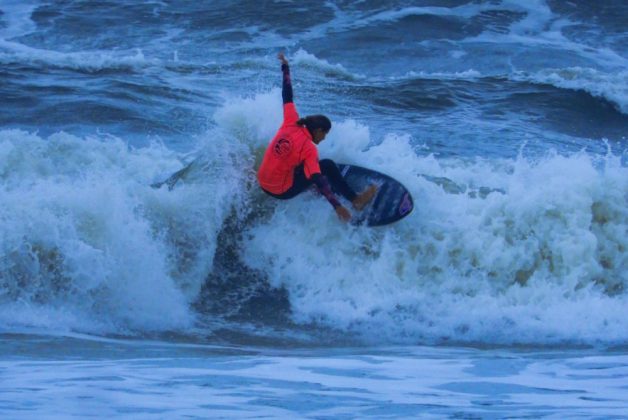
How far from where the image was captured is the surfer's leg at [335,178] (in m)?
7.72

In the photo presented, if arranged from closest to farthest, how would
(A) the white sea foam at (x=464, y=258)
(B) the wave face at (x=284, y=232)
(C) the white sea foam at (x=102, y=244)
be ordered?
(C) the white sea foam at (x=102, y=244) < (B) the wave face at (x=284, y=232) < (A) the white sea foam at (x=464, y=258)

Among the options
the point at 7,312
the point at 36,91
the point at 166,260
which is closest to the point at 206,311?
the point at 166,260

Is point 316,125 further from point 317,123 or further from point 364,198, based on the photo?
point 364,198

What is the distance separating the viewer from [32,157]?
8852 millimetres

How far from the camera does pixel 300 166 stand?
755cm

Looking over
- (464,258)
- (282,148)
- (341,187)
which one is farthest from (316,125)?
(464,258)

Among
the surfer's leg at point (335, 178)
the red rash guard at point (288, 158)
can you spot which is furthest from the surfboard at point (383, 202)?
the red rash guard at point (288, 158)

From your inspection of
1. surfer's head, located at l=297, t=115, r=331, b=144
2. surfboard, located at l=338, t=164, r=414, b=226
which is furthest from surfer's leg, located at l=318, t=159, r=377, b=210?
surfer's head, located at l=297, t=115, r=331, b=144

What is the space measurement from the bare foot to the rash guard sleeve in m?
0.30

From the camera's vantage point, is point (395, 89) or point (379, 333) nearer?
point (379, 333)

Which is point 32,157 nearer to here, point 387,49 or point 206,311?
point 206,311

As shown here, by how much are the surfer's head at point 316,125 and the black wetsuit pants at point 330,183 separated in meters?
0.29

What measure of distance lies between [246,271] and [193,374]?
2.88m

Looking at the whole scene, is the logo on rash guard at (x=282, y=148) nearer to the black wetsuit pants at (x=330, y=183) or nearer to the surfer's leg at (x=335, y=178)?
the black wetsuit pants at (x=330, y=183)
